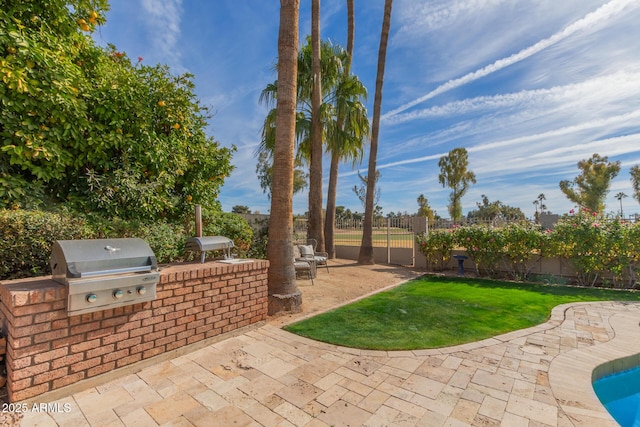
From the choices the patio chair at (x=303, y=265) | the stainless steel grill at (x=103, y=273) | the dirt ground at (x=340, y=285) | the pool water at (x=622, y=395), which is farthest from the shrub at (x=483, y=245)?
the stainless steel grill at (x=103, y=273)

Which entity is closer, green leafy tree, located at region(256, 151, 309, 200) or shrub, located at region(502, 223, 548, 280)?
shrub, located at region(502, 223, 548, 280)

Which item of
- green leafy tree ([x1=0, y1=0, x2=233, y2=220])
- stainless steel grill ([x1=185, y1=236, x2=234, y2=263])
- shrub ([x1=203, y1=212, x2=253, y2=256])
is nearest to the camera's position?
green leafy tree ([x1=0, y1=0, x2=233, y2=220])

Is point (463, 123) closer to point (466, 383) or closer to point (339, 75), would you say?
point (339, 75)

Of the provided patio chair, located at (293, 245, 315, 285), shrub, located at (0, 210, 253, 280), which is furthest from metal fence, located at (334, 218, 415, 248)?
shrub, located at (0, 210, 253, 280)

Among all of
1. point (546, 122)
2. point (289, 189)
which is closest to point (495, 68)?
point (546, 122)

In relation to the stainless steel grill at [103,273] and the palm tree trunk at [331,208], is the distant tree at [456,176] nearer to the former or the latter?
the palm tree trunk at [331,208]

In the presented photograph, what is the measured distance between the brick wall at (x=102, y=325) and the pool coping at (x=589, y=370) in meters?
3.47

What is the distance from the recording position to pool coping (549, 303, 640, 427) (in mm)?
2102

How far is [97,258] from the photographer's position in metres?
2.40

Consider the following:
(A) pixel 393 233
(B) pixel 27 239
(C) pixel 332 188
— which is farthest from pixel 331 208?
(B) pixel 27 239

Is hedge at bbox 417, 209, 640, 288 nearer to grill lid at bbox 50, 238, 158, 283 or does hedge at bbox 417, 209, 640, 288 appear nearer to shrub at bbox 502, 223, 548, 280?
shrub at bbox 502, 223, 548, 280

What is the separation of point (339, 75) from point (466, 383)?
10778mm

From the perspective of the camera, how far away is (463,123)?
16.0 meters

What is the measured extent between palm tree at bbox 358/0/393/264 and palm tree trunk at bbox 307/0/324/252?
81.1 inches
